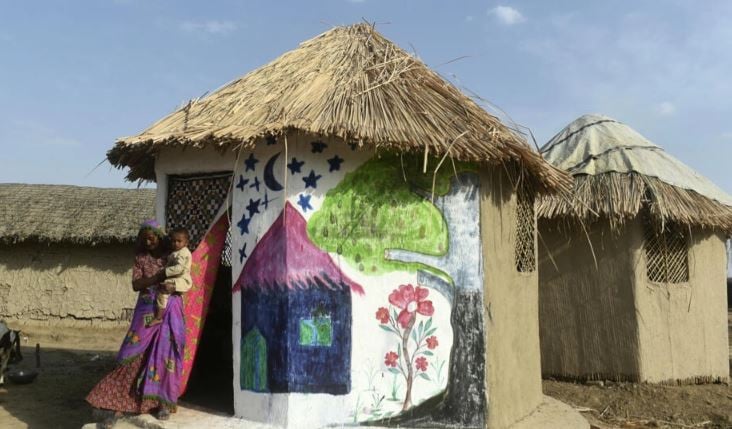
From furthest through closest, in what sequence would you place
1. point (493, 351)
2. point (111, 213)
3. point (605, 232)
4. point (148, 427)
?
1. point (111, 213)
2. point (605, 232)
3. point (493, 351)
4. point (148, 427)

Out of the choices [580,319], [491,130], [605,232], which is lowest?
[580,319]

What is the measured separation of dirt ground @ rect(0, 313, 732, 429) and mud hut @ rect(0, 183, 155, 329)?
4.35m

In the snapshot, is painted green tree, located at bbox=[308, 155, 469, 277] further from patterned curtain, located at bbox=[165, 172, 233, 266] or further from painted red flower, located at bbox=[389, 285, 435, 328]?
patterned curtain, located at bbox=[165, 172, 233, 266]

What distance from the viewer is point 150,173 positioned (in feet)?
21.6

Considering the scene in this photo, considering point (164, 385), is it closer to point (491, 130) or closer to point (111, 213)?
point (491, 130)

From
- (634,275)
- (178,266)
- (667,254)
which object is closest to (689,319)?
(667,254)

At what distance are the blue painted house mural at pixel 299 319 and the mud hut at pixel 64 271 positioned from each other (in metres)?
9.31

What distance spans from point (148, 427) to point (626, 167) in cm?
646

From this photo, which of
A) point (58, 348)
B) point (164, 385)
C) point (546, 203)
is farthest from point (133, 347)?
point (58, 348)

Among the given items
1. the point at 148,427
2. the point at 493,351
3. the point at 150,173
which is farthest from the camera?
the point at 150,173

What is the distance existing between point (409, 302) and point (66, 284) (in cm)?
1057

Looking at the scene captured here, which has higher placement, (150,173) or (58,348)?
(150,173)

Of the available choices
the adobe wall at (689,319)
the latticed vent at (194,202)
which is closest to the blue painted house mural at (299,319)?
the latticed vent at (194,202)

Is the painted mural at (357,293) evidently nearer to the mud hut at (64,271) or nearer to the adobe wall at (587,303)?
the adobe wall at (587,303)
